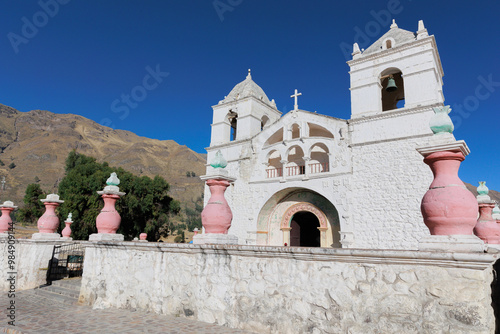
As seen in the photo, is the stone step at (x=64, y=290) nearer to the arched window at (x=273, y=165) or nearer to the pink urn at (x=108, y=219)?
the pink urn at (x=108, y=219)

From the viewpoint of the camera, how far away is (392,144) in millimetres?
12164

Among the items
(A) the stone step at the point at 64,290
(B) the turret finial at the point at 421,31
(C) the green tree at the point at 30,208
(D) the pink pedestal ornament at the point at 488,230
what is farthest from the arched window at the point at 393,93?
(C) the green tree at the point at 30,208

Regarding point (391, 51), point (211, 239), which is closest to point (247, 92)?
point (391, 51)

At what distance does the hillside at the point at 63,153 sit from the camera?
62950 mm

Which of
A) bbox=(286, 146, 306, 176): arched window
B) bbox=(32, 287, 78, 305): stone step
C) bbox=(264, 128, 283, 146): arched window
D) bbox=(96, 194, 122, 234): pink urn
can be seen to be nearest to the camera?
bbox=(32, 287, 78, 305): stone step

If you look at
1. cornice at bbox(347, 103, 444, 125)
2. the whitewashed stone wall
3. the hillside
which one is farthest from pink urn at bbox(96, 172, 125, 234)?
the hillside

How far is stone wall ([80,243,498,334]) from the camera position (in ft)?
9.75

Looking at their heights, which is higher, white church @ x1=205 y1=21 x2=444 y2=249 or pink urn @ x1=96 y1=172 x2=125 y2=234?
white church @ x1=205 y1=21 x2=444 y2=249

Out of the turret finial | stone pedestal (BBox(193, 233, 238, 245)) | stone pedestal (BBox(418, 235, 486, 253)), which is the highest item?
the turret finial

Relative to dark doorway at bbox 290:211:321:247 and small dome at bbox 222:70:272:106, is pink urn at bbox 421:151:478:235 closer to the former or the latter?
dark doorway at bbox 290:211:321:247

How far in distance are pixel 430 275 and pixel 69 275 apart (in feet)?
31.1

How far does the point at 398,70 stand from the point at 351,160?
4.37 metres

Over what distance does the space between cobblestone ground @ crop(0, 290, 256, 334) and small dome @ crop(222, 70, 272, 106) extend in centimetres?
1308

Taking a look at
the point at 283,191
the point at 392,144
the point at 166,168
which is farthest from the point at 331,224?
the point at 166,168
